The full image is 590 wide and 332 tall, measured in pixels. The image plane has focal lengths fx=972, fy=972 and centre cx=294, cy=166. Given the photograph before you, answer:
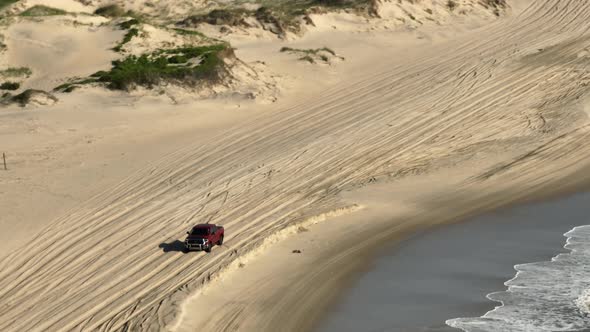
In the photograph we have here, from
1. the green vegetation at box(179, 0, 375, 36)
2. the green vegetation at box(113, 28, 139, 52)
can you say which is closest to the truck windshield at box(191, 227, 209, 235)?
the green vegetation at box(113, 28, 139, 52)

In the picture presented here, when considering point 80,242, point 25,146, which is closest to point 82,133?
point 25,146

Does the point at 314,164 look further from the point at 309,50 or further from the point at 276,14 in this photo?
the point at 276,14

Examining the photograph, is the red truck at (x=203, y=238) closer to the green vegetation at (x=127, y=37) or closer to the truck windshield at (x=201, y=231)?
the truck windshield at (x=201, y=231)

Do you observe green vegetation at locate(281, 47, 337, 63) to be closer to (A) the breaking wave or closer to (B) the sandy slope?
(B) the sandy slope

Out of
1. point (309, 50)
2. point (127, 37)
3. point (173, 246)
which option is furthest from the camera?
point (309, 50)

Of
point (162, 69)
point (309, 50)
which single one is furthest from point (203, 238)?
point (309, 50)

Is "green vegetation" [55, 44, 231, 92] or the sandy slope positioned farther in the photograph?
"green vegetation" [55, 44, 231, 92]
